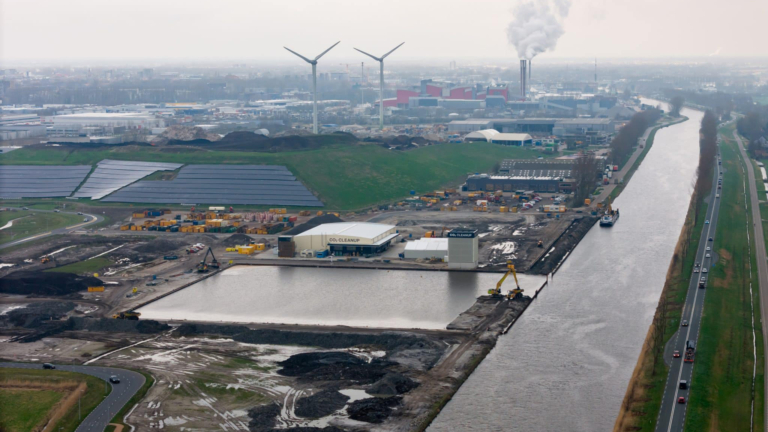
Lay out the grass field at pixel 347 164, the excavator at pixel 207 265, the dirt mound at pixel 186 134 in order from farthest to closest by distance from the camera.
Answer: the dirt mound at pixel 186 134
the grass field at pixel 347 164
the excavator at pixel 207 265

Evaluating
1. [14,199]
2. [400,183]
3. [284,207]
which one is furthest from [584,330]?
[14,199]

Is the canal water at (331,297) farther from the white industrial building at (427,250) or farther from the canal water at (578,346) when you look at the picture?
the canal water at (578,346)

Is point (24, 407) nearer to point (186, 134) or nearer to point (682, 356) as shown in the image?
point (682, 356)

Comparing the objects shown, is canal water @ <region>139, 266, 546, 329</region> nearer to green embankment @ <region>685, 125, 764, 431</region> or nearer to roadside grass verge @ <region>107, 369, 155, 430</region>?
roadside grass verge @ <region>107, 369, 155, 430</region>

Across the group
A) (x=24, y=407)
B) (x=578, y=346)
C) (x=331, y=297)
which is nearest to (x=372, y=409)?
(x=578, y=346)

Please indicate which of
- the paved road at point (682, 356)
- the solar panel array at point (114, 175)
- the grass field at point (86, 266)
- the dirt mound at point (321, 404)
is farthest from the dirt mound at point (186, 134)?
the dirt mound at point (321, 404)

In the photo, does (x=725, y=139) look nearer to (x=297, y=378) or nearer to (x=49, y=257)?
(x=49, y=257)
